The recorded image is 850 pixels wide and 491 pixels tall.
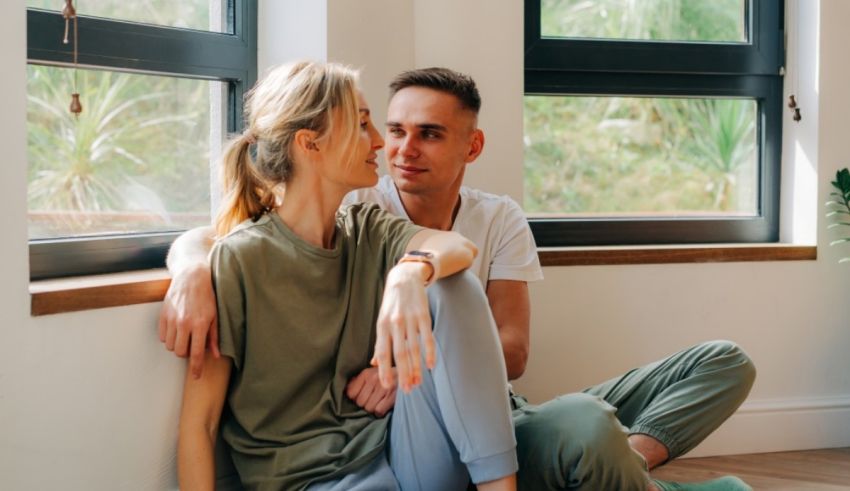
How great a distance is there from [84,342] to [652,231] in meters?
2.00

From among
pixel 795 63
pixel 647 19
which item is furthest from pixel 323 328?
pixel 795 63

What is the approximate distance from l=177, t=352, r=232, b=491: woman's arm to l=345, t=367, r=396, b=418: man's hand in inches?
9.3

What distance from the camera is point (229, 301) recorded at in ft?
6.13

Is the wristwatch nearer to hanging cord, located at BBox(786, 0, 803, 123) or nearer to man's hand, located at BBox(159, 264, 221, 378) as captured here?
man's hand, located at BBox(159, 264, 221, 378)

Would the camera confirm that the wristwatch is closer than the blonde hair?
Yes

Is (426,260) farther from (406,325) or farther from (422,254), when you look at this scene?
(406,325)

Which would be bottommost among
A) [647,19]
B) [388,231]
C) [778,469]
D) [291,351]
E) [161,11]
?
[778,469]

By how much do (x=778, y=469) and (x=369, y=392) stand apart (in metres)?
1.55

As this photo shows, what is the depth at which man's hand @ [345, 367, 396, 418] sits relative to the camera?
1.97 metres

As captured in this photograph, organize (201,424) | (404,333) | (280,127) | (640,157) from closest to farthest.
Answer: (404,333), (201,424), (280,127), (640,157)

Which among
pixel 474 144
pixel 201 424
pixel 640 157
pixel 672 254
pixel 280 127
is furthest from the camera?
Answer: pixel 640 157

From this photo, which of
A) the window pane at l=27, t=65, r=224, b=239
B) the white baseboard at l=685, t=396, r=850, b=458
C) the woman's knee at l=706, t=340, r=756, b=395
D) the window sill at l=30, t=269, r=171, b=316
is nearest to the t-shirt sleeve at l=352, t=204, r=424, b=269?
the window sill at l=30, t=269, r=171, b=316

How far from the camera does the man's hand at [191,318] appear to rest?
1817 mm

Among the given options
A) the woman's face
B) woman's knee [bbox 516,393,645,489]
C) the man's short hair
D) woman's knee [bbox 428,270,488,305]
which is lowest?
woman's knee [bbox 516,393,645,489]
